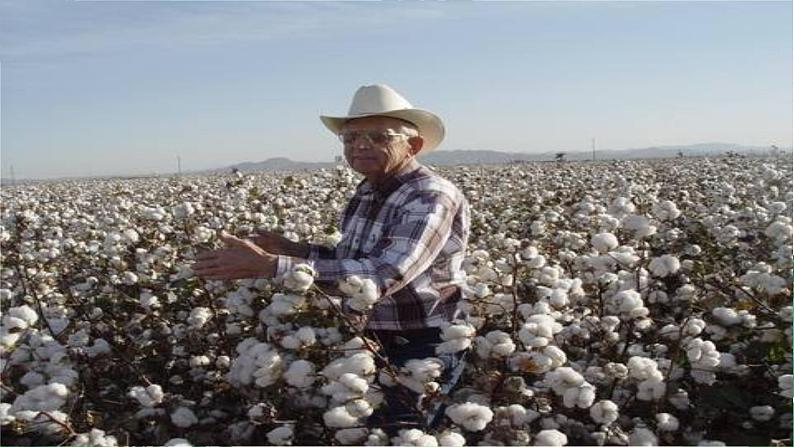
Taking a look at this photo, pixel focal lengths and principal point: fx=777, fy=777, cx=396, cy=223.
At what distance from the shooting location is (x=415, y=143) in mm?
3576

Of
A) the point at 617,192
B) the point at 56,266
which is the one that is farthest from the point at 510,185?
the point at 56,266

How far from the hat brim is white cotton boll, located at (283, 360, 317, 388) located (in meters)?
1.27

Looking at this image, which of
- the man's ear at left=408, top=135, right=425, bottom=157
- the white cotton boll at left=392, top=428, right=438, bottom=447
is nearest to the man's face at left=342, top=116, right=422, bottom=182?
the man's ear at left=408, top=135, right=425, bottom=157

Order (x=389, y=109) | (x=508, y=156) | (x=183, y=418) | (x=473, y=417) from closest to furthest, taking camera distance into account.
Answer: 1. (x=473, y=417)
2. (x=183, y=418)
3. (x=389, y=109)
4. (x=508, y=156)

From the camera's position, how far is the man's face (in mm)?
3367

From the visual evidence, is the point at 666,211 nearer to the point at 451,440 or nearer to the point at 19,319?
the point at 451,440

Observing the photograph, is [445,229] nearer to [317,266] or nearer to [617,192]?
[317,266]

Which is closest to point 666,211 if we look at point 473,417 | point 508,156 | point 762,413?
point 762,413

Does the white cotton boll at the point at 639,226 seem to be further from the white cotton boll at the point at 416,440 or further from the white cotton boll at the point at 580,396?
the white cotton boll at the point at 416,440

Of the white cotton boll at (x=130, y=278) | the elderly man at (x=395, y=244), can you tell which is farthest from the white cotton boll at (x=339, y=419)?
the white cotton boll at (x=130, y=278)

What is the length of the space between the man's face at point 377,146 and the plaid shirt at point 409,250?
7 centimetres

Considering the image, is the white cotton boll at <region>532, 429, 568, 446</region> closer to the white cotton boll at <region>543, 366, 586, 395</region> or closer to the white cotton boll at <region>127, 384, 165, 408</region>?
the white cotton boll at <region>543, 366, 586, 395</region>

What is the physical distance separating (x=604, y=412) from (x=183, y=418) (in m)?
1.42

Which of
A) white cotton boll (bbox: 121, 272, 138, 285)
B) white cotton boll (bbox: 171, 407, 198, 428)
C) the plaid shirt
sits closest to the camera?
white cotton boll (bbox: 171, 407, 198, 428)
